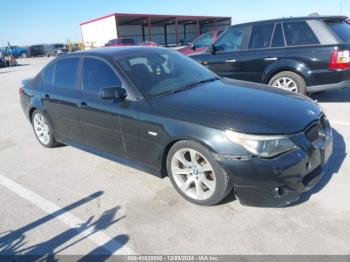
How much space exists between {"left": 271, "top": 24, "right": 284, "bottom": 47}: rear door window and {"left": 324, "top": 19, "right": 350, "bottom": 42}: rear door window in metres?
0.84

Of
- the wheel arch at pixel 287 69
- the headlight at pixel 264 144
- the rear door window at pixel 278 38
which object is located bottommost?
the headlight at pixel 264 144

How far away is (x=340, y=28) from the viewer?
236 inches

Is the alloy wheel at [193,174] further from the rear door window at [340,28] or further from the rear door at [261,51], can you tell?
the rear door window at [340,28]

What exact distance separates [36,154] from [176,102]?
9.76 ft

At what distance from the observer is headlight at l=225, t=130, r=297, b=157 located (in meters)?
2.71

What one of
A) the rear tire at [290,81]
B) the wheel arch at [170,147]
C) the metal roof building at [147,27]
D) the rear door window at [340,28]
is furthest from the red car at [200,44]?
the metal roof building at [147,27]

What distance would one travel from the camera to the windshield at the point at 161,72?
359 centimetres

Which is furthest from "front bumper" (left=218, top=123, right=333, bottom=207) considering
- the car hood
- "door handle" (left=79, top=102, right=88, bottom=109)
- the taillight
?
the taillight

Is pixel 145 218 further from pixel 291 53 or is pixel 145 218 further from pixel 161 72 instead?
pixel 291 53

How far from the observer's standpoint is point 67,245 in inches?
109

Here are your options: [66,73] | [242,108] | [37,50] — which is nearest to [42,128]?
[66,73]

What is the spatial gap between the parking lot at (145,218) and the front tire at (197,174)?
129mm

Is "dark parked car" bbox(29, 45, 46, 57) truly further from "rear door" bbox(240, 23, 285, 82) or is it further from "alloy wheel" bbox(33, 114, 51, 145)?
"rear door" bbox(240, 23, 285, 82)

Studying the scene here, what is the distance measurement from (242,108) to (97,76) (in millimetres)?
1906
